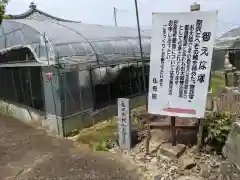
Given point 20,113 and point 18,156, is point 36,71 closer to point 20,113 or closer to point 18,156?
point 20,113

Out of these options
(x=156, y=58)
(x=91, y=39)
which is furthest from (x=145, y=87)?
(x=156, y=58)

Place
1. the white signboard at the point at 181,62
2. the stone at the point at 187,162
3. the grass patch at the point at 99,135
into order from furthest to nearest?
the grass patch at the point at 99,135 → the white signboard at the point at 181,62 → the stone at the point at 187,162

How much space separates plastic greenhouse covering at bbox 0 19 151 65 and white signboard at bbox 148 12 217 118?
151 inches

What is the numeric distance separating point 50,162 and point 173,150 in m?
3.42

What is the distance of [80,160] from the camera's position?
775 cm

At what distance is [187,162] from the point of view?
6715 mm

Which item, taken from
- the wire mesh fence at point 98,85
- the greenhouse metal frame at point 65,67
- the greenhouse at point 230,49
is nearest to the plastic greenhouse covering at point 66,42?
the greenhouse metal frame at point 65,67

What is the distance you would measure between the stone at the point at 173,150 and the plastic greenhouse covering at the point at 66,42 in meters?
4.63

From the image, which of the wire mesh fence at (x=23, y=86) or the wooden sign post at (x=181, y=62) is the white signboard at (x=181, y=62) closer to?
the wooden sign post at (x=181, y=62)

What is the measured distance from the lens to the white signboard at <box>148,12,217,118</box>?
22.2ft

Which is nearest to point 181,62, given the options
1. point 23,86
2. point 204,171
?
A: point 204,171

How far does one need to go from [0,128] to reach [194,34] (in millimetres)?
8728

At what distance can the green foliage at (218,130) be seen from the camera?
6793 millimetres

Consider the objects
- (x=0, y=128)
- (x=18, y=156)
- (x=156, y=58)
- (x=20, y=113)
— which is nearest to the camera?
(x=156, y=58)
